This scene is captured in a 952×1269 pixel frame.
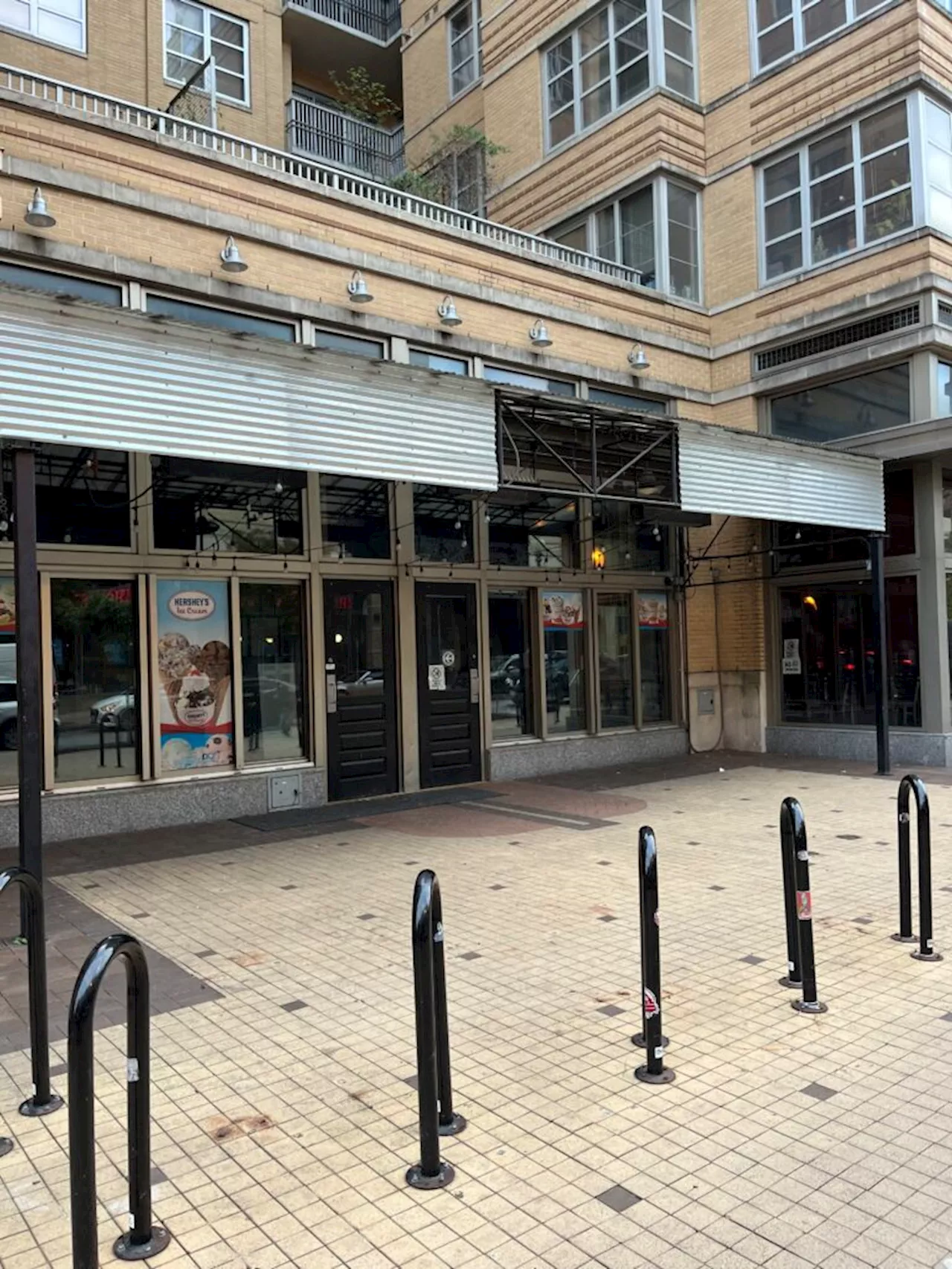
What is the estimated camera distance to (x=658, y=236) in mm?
15047

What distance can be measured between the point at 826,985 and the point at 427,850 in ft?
13.8

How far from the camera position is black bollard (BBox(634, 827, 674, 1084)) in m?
3.98

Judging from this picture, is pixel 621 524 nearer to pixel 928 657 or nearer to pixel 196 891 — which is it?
pixel 928 657

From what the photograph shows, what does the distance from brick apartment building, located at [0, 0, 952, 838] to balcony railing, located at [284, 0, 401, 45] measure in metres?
0.24

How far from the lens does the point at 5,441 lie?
666 centimetres

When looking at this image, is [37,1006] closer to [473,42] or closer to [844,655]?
[844,655]

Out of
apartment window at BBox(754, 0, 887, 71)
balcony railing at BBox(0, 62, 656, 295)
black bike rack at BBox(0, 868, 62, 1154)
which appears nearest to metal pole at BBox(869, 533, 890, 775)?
balcony railing at BBox(0, 62, 656, 295)

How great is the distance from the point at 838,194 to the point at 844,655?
22.5ft

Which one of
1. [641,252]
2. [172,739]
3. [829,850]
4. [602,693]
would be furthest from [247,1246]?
[641,252]

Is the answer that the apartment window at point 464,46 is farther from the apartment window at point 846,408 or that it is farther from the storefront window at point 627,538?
the storefront window at point 627,538

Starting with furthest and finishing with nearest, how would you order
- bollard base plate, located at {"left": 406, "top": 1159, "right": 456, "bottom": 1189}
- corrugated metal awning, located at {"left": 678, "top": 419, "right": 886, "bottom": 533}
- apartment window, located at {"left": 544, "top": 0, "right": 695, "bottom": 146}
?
apartment window, located at {"left": 544, "top": 0, "right": 695, "bottom": 146}, corrugated metal awning, located at {"left": 678, "top": 419, "right": 886, "bottom": 533}, bollard base plate, located at {"left": 406, "top": 1159, "right": 456, "bottom": 1189}

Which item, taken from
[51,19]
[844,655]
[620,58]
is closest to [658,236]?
[620,58]

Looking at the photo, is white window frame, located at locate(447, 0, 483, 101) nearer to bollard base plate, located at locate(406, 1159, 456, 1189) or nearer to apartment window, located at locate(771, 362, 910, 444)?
apartment window, located at locate(771, 362, 910, 444)

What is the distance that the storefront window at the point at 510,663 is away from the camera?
12812 millimetres
